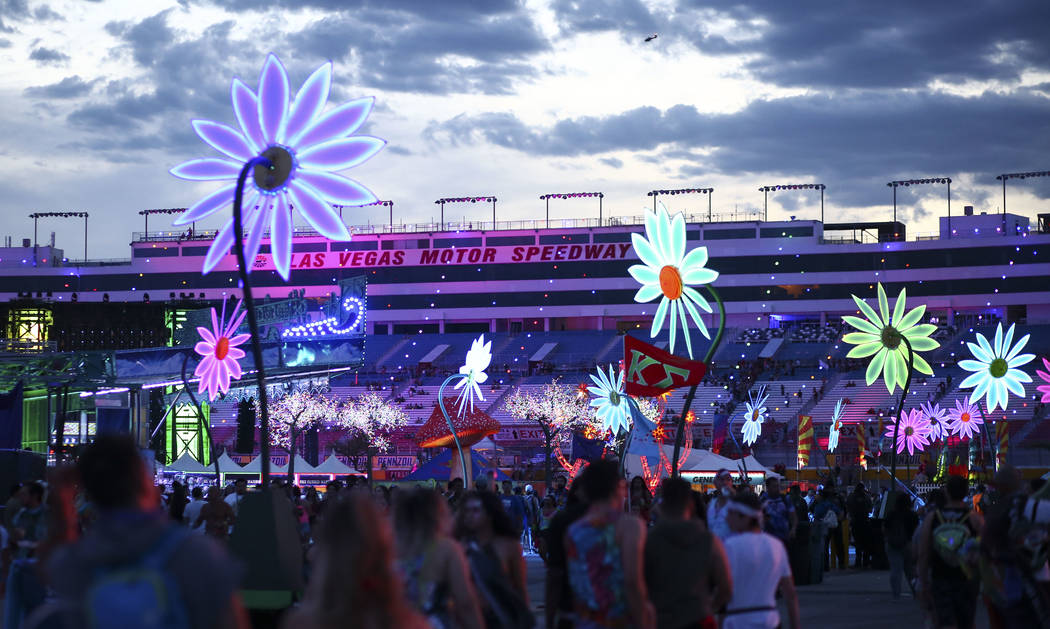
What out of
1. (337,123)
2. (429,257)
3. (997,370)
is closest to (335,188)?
(337,123)

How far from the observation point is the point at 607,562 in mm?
6629

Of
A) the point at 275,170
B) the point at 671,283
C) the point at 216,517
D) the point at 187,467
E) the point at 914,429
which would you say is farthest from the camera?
the point at 914,429

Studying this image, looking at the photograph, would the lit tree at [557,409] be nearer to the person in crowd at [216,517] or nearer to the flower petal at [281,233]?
the person in crowd at [216,517]

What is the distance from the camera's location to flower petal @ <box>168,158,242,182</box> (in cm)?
1153

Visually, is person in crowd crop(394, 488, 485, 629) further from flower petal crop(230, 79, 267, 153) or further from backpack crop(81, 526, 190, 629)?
flower petal crop(230, 79, 267, 153)

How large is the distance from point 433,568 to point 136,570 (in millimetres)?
2223

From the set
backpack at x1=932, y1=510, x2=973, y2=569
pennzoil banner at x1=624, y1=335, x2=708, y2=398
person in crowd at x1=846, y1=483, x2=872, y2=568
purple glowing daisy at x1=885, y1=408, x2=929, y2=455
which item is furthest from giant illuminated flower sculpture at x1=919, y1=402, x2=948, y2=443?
backpack at x1=932, y1=510, x2=973, y2=569

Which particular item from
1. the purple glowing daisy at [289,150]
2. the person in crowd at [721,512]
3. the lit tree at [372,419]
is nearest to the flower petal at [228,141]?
the purple glowing daisy at [289,150]

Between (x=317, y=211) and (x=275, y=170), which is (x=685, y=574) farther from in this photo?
(x=275, y=170)

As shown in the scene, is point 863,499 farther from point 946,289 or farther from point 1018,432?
point 946,289

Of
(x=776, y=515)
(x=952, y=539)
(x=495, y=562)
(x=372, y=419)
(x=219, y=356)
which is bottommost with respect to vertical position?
(x=372, y=419)

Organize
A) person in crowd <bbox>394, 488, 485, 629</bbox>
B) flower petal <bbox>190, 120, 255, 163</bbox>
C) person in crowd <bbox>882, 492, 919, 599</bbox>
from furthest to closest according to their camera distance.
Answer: person in crowd <bbox>882, 492, 919, 599</bbox>
flower petal <bbox>190, 120, 255, 163</bbox>
person in crowd <bbox>394, 488, 485, 629</bbox>

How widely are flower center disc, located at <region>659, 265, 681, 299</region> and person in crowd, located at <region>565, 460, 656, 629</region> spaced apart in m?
11.0

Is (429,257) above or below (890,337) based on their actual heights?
above
